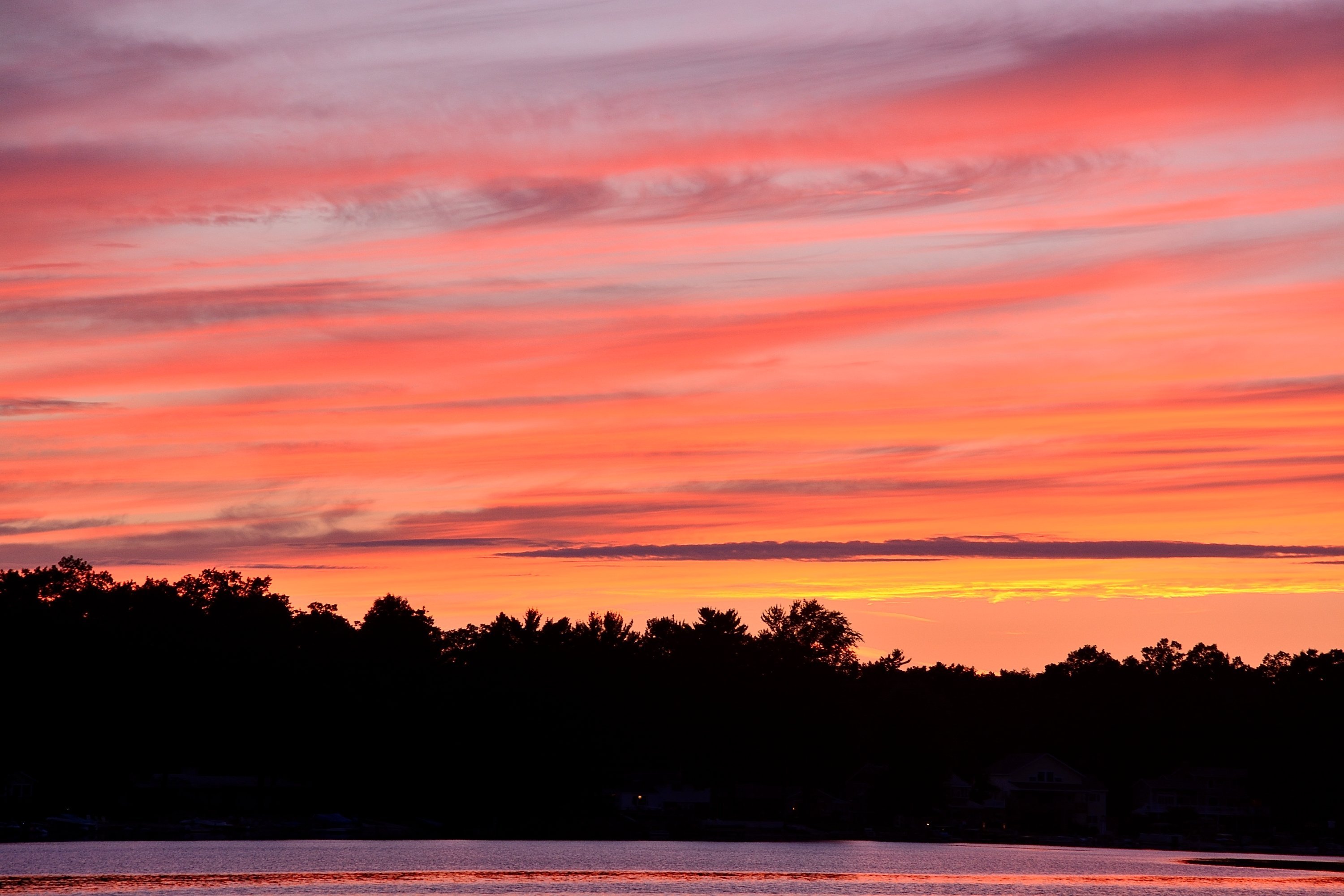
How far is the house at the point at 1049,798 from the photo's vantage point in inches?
6885

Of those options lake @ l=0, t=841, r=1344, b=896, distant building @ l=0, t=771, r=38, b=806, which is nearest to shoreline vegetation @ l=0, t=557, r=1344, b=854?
distant building @ l=0, t=771, r=38, b=806

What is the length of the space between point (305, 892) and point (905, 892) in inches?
1467

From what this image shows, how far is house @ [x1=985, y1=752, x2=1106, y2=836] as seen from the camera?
17488 cm

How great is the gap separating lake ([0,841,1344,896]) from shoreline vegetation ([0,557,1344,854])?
29.9 feet

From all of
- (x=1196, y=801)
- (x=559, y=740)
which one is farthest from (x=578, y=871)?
(x=1196, y=801)

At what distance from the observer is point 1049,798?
175m

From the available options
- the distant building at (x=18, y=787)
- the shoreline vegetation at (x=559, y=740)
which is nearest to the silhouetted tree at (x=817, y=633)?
the shoreline vegetation at (x=559, y=740)

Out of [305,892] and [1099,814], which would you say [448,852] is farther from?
[1099,814]

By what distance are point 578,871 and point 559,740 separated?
1223 inches

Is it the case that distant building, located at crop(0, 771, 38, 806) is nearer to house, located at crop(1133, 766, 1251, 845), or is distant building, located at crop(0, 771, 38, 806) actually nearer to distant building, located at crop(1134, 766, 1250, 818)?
house, located at crop(1133, 766, 1251, 845)

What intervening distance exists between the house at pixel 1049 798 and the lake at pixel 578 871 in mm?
29741

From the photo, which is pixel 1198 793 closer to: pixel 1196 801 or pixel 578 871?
pixel 1196 801

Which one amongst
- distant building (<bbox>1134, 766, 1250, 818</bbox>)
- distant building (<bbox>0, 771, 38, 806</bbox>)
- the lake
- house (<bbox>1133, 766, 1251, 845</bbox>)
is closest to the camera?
the lake

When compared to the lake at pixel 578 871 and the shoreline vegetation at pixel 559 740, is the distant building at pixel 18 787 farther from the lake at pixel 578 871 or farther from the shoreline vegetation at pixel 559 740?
the lake at pixel 578 871
